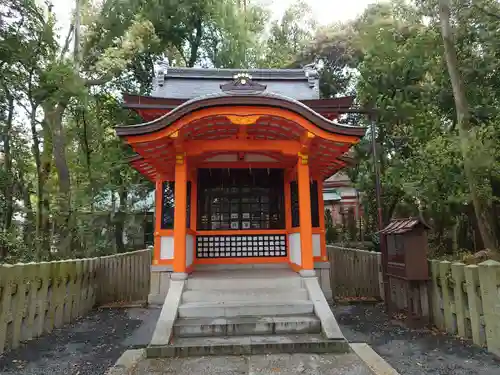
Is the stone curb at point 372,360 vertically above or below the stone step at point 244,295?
below

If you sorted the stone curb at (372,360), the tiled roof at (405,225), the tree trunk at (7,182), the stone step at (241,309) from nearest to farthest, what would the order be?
1. the stone curb at (372,360)
2. the stone step at (241,309)
3. the tiled roof at (405,225)
4. the tree trunk at (7,182)

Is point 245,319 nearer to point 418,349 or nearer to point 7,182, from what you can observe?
point 418,349

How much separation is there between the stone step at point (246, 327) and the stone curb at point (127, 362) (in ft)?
1.94

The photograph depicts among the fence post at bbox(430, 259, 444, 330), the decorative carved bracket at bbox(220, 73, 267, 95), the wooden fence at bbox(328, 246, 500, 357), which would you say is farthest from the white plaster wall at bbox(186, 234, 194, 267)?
the fence post at bbox(430, 259, 444, 330)

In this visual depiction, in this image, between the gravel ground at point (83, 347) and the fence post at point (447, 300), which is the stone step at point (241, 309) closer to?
the gravel ground at point (83, 347)

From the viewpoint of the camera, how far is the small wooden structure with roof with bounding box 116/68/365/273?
6.01m

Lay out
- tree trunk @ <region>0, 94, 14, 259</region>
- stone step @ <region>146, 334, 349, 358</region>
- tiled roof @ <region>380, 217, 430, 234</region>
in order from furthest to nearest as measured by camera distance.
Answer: tree trunk @ <region>0, 94, 14, 259</region>, tiled roof @ <region>380, 217, 430, 234</region>, stone step @ <region>146, 334, 349, 358</region>

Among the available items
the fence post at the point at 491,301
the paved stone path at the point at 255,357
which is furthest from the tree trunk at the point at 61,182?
the fence post at the point at 491,301

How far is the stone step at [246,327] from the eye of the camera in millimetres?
5145

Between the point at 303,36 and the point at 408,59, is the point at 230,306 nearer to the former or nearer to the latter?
the point at 408,59

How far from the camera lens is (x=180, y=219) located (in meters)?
6.35

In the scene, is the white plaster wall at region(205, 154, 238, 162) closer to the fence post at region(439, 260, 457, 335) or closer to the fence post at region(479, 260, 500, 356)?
the fence post at region(439, 260, 457, 335)

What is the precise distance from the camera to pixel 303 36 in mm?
20938

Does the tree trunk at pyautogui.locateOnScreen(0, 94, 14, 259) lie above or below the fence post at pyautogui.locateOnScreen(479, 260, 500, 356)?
above
